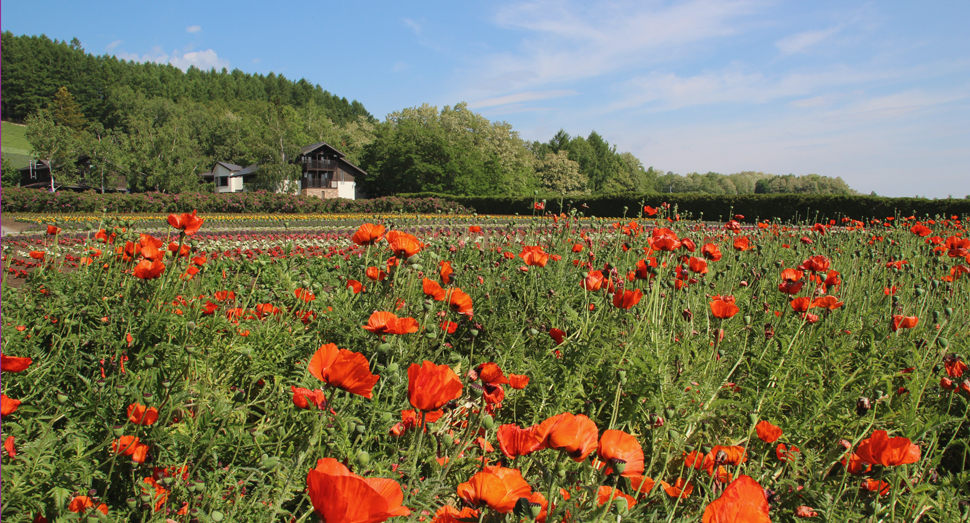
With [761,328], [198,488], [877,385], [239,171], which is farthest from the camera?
[239,171]

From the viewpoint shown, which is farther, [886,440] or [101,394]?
[101,394]

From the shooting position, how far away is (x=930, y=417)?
1968mm

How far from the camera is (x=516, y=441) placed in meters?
1.20

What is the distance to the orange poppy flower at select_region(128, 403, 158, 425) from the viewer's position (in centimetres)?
141

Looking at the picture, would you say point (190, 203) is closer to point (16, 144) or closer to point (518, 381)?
point (518, 381)

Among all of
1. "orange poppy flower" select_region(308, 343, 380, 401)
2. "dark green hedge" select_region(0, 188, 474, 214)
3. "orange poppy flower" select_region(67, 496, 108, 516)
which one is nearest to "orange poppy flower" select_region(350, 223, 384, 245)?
"orange poppy flower" select_region(308, 343, 380, 401)

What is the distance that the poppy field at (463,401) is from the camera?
120 cm

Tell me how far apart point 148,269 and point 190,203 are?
22.1 meters

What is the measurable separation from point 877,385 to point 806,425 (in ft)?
1.88

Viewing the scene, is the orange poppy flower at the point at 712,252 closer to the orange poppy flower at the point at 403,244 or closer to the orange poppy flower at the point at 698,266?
the orange poppy flower at the point at 698,266

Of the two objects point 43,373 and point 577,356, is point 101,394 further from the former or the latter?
point 577,356

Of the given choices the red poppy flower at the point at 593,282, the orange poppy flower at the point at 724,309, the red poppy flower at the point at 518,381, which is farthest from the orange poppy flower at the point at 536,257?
the red poppy flower at the point at 518,381

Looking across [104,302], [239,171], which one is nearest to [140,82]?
[239,171]

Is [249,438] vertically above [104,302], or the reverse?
[104,302]
